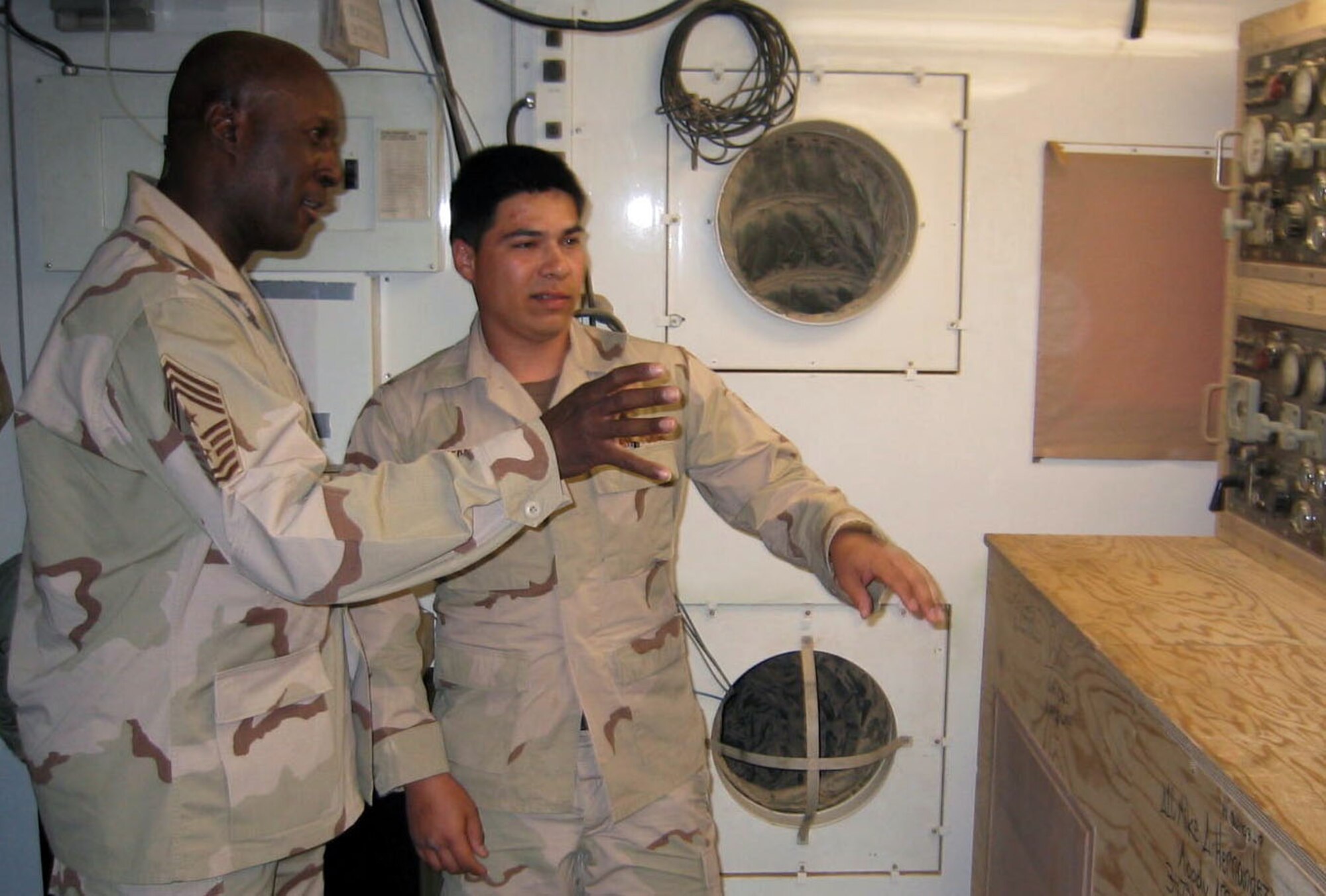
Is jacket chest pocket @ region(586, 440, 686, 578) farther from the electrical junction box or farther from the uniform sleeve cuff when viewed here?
the electrical junction box

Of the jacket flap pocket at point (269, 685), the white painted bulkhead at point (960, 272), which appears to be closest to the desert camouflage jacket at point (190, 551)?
the jacket flap pocket at point (269, 685)

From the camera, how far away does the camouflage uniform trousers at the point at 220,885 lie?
142 cm

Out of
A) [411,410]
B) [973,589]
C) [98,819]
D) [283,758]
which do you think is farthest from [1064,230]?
[98,819]

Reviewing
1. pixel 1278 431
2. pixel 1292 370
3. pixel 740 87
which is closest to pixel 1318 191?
pixel 1292 370

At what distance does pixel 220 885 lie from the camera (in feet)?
4.73

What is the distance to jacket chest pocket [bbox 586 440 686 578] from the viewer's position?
1.92 metres

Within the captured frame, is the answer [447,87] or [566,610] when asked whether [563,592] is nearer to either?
[566,610]

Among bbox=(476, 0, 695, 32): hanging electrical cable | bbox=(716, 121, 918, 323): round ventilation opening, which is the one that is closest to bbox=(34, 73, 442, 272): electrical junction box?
bbox=(476, 0, 695, 32): hanging electrical cable

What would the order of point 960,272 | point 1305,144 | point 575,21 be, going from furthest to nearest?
point 960,272 → point 575,21 → point 1305,144

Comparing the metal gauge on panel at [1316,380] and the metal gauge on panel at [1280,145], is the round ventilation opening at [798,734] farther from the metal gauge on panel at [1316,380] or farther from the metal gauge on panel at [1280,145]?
the metal gauge on panel at [1280,145]

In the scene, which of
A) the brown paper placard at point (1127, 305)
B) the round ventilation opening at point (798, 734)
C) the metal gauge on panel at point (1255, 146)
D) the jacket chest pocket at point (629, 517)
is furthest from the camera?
the round ventilation opening at point (798, 734)

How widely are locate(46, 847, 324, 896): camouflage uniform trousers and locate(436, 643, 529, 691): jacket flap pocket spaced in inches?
15.1

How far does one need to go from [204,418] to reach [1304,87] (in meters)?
2.06

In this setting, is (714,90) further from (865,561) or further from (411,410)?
(865,561)
